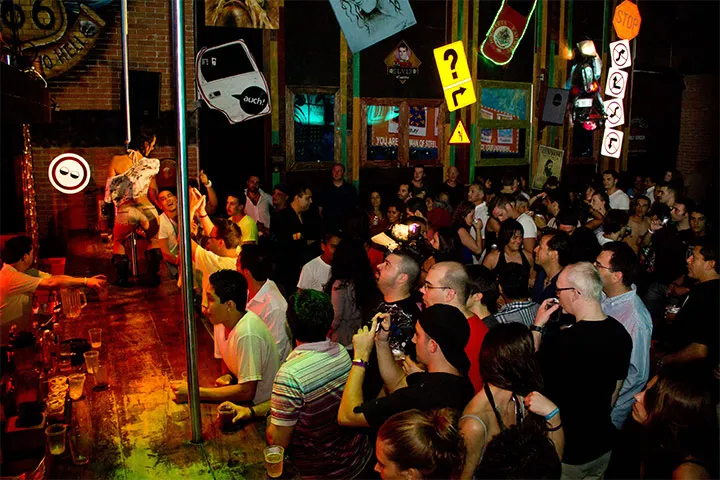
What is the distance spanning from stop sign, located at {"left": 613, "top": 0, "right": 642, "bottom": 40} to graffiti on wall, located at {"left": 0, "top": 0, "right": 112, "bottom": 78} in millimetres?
10502

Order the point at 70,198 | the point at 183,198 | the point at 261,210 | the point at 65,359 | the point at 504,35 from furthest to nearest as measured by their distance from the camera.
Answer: the point at 504,35 → the point at 261,210 → the point at 70,198 → the point at 65,359 → the point at 183,198

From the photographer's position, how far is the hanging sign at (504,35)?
12719mm

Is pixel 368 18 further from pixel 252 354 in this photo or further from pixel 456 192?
pixel 456 192

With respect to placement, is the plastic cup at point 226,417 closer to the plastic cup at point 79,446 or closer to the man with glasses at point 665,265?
the plastic cup at point 79,446

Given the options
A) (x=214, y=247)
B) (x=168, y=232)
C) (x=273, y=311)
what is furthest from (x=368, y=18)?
(x=273, y=311)

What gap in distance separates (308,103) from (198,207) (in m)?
5.25

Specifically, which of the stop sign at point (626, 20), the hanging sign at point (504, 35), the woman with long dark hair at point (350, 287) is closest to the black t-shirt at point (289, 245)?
the woman with long dark hair at point (350, 287)

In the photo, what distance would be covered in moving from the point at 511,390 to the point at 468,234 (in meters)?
4.35

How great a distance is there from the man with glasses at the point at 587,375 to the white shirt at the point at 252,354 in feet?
5.22

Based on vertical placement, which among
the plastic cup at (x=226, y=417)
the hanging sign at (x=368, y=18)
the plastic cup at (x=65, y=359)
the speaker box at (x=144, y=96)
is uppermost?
the hanging sign at (x=368, y=18)

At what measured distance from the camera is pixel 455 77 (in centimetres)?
1024

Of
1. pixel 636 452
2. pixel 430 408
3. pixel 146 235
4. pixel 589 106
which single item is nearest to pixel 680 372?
pixel 430 408

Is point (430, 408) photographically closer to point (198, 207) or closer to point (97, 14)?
point (198, 207)

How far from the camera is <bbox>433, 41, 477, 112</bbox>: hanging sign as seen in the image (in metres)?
10.1
